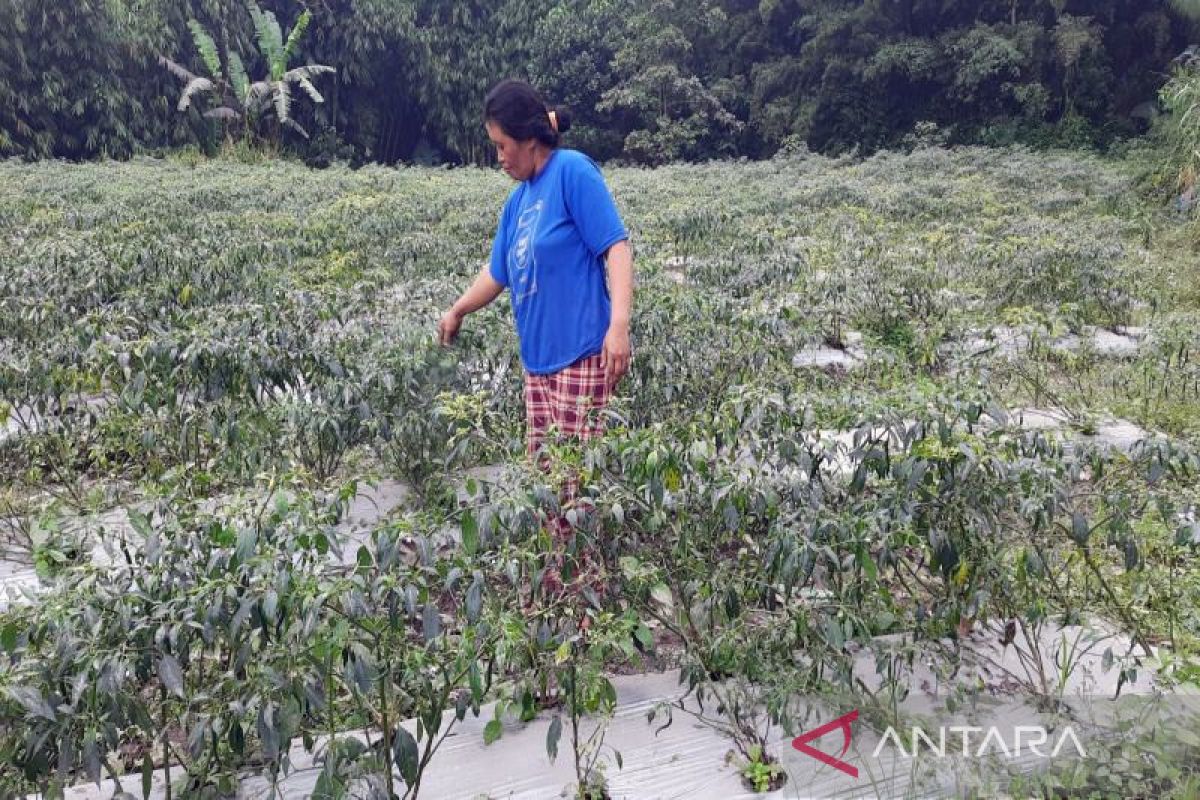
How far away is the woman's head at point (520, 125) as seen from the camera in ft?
7.64

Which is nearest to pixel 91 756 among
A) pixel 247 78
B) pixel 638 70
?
pixel 247 78

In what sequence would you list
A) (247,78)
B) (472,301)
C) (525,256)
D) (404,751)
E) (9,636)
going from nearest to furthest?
(9,636), (404,751), (525,256), (472,301), (247,78)

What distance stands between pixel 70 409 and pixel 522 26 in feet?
66.4

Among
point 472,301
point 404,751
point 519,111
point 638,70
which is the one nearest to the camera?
point 404,751

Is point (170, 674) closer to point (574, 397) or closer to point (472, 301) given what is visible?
point (574, 397)

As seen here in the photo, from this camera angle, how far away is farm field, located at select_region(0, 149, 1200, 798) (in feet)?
5.41

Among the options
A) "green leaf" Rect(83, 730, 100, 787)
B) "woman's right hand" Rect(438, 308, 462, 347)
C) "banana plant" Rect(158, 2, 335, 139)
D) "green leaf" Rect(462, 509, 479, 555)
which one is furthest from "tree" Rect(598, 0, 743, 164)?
"green leaf" Rect(83, 730, 100, 787)

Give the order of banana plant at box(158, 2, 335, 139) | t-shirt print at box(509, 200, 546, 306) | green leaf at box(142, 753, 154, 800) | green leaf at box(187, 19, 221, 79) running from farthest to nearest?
1. banana plant at box(158, 2, 335, 139)
2. green leaf at box(187, 19, 221, 79)
3. t-shirt print at box(509, 200, 546, 306)
4. green leaf at box(142, 753, 154, 800)

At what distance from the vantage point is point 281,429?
3217mm

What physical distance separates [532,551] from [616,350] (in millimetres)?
608

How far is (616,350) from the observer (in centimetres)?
234

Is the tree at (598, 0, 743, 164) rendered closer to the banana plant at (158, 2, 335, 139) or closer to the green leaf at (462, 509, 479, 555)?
the banana plant at (158, 2, 335, 139)

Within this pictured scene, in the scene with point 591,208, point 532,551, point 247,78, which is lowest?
point 532,551

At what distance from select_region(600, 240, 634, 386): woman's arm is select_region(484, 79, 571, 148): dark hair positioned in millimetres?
326
